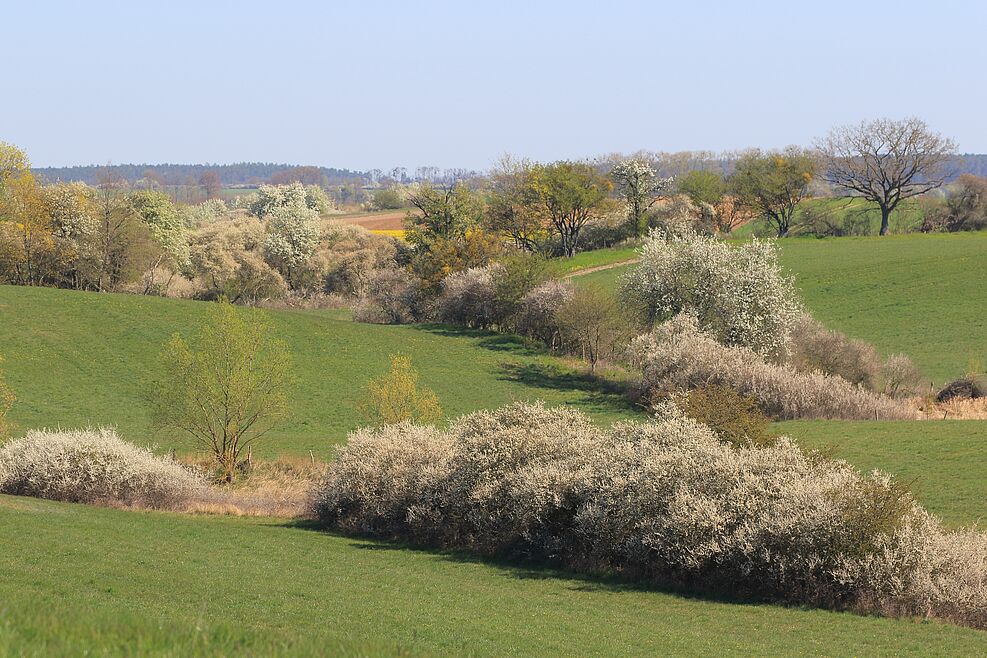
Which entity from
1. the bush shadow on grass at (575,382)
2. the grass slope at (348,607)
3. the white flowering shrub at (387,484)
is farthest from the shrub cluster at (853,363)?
the grass slope at (348,607)

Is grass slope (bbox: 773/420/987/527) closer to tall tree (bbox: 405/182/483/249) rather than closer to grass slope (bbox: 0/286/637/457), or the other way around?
grass slope (bbox: 0/286/637/457)

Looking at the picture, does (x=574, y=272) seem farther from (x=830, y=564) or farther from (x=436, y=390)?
(x=830, y=564)

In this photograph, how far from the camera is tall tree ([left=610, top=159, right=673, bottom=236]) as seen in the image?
117025 millimetres

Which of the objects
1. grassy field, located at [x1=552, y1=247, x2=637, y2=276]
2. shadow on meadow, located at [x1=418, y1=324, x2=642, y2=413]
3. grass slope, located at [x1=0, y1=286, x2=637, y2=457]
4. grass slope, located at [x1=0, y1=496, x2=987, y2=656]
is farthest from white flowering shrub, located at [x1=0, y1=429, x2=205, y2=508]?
grassy field, located at [x1=552, y1=247, x2=637, y2=276]

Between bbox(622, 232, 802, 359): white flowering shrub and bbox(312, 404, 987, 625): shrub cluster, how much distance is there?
28719 millimetres

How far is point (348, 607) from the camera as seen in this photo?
19.1 metres

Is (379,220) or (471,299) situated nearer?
(471,299)

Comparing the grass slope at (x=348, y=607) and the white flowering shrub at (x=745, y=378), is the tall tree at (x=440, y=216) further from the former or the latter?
the grass slope at (x=348, y=607)

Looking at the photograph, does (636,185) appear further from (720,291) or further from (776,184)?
(720,291)

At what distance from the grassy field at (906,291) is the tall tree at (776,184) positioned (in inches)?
511

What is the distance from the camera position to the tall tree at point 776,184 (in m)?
119

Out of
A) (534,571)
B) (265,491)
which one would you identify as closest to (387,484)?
(534,571)

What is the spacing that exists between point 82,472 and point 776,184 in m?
99.2

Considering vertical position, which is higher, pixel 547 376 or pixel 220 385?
pixel 220 385
